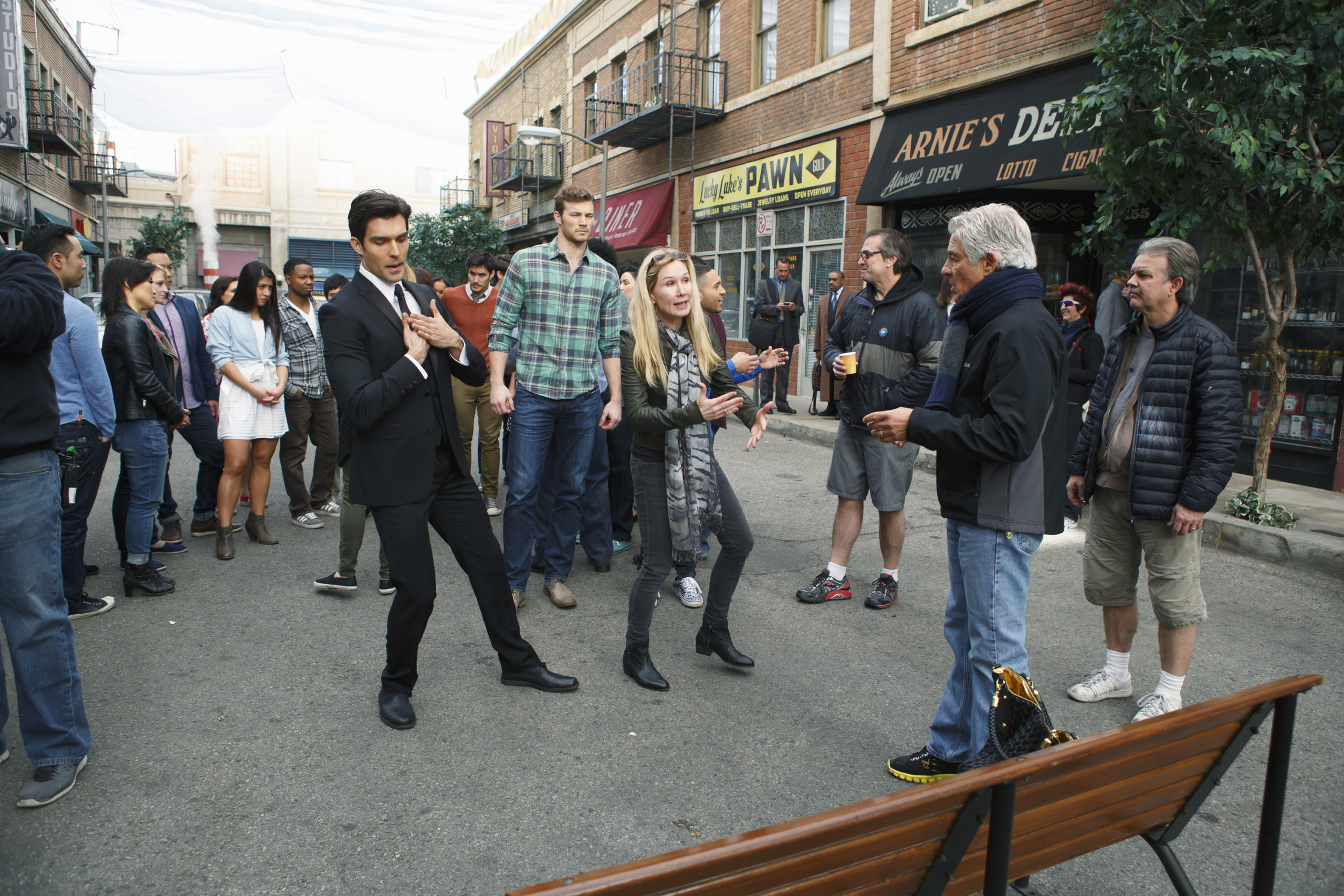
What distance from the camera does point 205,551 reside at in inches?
236

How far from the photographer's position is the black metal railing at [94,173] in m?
31.8

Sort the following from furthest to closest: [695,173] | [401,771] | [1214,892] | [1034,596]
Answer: [695,173]
[1034,596]
[401,771]
[1214,892]

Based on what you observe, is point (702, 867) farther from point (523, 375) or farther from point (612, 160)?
point (612, 160)

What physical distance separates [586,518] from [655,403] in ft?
6.71

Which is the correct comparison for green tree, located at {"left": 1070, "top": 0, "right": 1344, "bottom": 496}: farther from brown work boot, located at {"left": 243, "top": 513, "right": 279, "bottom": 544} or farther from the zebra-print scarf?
brown work boot, located at {"left": 243, "top": 513, "right": 279, "bottom": 544}

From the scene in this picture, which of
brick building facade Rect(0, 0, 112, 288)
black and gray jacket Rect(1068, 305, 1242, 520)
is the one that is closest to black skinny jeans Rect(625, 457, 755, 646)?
black and gray jacket Rect(1068, 305, 1242, 520)

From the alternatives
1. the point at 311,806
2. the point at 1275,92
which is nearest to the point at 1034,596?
the point at 1275,92

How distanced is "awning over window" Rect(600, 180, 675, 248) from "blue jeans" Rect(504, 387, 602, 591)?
47.9ft

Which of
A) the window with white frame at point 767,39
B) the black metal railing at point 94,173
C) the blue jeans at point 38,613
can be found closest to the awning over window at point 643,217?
the window with white frame at point 767,39

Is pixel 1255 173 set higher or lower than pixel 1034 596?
higher

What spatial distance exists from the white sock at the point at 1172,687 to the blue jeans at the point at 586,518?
9.81 feet

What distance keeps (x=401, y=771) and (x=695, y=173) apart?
16.7 meters

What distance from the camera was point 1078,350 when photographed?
279 inches

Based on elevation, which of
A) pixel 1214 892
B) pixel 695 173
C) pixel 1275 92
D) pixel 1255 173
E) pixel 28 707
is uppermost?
pixel 695 173
